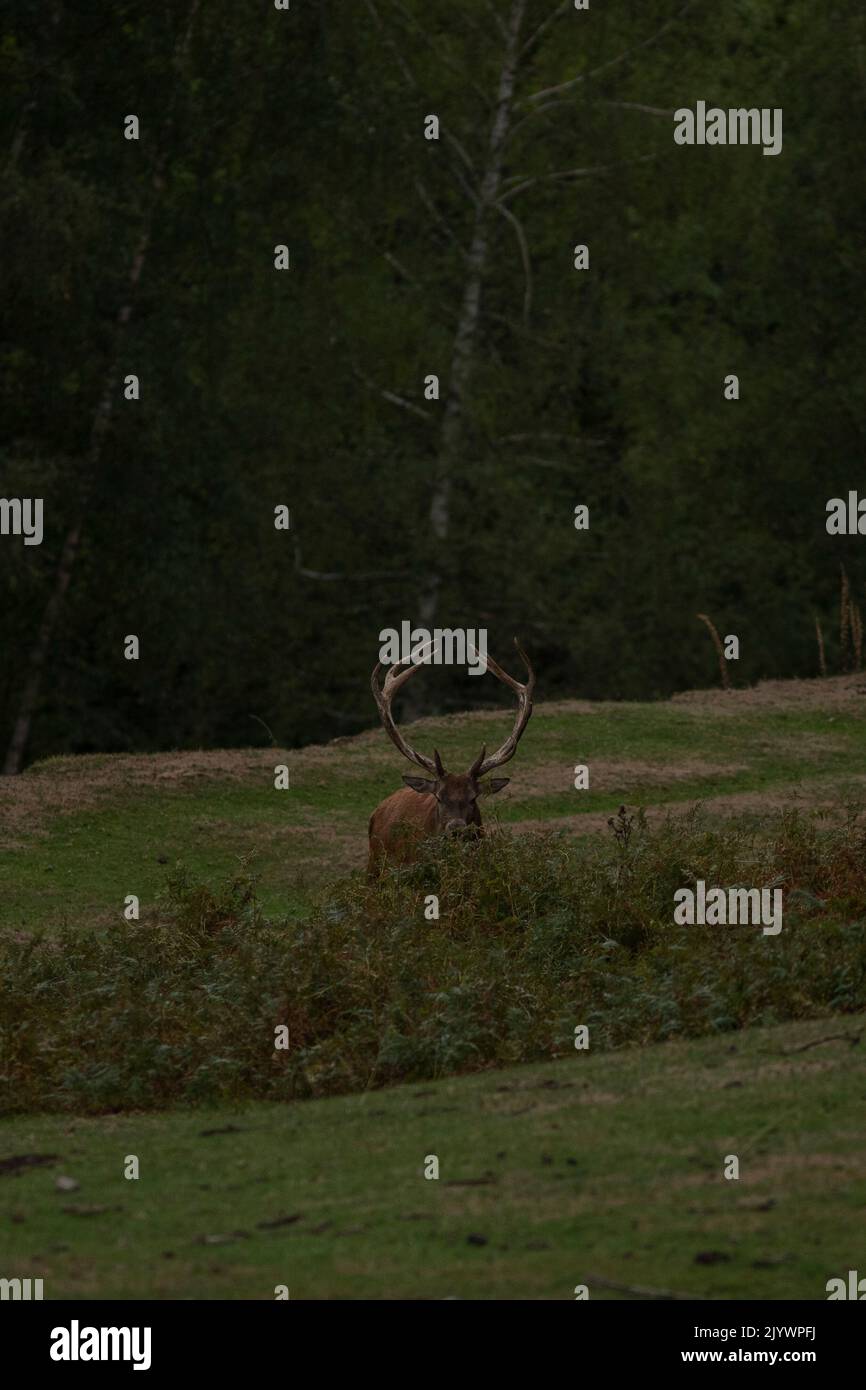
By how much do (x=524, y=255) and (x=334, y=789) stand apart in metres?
17.4

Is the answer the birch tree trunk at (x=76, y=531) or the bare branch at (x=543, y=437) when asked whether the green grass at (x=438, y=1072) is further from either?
the bare branch at (x=543, y=437)

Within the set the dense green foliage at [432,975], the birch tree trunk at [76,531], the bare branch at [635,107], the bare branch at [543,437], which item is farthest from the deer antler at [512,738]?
the bare branch at [635,107]

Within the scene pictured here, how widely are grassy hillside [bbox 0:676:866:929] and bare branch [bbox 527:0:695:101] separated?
14641 millimetres

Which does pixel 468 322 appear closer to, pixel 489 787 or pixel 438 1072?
pixel 489 787

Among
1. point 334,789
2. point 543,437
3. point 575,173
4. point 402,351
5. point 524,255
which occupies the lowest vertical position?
point 334,789

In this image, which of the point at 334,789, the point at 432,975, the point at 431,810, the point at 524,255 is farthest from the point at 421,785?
the point at 524,255

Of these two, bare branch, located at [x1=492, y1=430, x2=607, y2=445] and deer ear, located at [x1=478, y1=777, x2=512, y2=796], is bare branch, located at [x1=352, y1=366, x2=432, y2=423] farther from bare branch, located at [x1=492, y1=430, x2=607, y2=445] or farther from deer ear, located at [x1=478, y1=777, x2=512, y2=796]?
deer ear, located at [x1=478, y1=777, x2=512, y2=796]

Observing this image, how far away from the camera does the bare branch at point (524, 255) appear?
125 feet

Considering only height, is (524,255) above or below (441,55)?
below

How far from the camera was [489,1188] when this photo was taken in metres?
8.98

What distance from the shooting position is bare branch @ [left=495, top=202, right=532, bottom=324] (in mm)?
38128

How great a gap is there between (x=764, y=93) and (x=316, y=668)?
48.3ft
